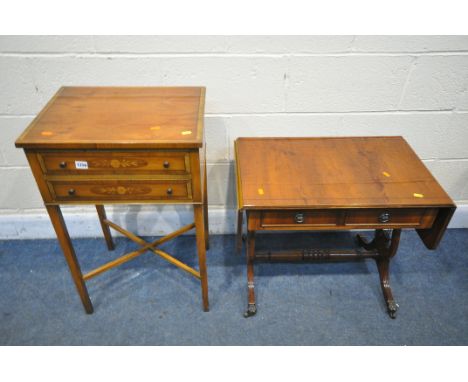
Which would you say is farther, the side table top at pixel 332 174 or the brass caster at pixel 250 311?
the brass caster at pixel 250 311

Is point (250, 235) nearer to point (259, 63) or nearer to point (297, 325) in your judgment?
point (297, 325)

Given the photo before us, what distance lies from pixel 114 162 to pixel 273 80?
3.12 feet

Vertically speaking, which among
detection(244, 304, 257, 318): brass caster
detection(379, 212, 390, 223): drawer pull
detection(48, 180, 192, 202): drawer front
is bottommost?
detection(244, 304, 257, 318): brass caster

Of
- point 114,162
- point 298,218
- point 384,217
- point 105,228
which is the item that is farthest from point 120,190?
point 384,217

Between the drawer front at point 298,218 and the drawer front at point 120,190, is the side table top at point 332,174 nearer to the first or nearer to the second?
the drawer front at point 298,218

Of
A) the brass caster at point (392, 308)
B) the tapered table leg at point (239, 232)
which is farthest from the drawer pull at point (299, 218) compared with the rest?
the brass caster at point (392, 308)

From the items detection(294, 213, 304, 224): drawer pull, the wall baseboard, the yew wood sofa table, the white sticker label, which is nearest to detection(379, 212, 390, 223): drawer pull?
the yew wood sofa table

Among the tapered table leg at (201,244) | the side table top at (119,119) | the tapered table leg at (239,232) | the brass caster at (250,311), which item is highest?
the side table top at (119,119)

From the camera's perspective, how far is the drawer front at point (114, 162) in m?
1.35

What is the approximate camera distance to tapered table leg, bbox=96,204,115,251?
2164mm

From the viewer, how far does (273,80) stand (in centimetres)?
189

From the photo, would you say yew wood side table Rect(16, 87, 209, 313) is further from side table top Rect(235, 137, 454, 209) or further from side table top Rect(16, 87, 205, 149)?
side table top Rect(235, 137, 454, 209)

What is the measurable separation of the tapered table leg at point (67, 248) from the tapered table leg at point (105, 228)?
0.46 meters

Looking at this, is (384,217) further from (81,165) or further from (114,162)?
(81,165)
